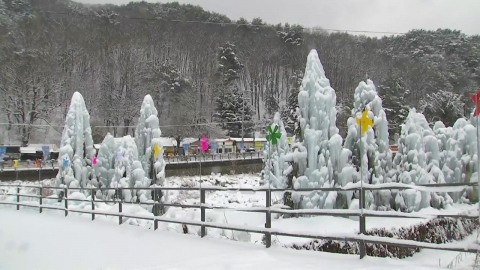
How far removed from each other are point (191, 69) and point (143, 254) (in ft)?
267

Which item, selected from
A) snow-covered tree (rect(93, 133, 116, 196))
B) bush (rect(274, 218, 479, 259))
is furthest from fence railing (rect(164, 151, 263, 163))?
bush (rect(274, 218, 479, 259))

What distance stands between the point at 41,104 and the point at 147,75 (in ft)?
62.9

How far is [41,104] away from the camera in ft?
201

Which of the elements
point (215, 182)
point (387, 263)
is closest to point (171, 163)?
point (215, 182)

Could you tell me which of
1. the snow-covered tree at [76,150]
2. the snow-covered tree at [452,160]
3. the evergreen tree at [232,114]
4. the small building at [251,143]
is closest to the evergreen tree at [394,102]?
the small building at [251,143]

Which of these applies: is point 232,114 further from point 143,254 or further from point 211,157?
point 143,254

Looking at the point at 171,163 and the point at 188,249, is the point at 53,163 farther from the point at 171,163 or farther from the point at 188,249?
the point at 188,249

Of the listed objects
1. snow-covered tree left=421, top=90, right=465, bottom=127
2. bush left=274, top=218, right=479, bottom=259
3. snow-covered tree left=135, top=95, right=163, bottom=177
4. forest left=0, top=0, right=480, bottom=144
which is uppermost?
forest left=0, top=0, right=480, bottom=144

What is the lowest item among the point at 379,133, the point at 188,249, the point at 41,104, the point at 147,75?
the point at 188,249

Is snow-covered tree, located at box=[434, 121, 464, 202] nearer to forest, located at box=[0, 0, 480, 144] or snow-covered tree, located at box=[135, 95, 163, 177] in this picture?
snow-covered tree, located at box=[135, 95, 163, 177]

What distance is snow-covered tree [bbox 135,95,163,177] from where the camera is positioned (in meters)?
22.3

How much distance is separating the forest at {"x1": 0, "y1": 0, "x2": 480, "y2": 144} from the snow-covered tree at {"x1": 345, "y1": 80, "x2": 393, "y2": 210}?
90.5ft

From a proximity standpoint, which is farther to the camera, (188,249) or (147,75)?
(147,75)

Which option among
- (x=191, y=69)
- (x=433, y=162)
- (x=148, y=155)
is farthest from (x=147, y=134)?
(x=191, y=69)
